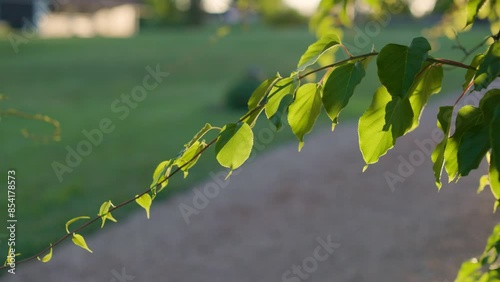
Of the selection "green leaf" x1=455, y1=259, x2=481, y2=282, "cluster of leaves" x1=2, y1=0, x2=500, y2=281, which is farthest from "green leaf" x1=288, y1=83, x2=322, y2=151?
"green leaf" x1=455, y1=259, x2=481, y2=282

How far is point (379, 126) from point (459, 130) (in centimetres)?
14

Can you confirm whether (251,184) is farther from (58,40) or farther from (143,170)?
(58,40)

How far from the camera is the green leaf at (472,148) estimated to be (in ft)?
3.08

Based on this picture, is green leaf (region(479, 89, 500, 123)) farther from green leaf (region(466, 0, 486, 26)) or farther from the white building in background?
the white building in background

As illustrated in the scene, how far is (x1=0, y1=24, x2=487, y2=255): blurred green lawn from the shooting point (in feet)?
22.9

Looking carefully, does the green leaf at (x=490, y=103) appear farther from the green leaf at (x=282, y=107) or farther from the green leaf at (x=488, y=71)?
the green leaf at (x=282, y=107)

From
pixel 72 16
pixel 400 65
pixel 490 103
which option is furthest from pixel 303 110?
pixel 72 16

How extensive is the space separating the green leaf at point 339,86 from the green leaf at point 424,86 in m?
0.13

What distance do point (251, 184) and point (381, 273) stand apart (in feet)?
8.90

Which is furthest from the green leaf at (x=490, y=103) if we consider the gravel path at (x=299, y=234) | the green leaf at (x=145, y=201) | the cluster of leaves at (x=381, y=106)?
the gravel path at (x=299, y=234)

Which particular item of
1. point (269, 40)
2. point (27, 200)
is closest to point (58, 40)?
point (269, 40)

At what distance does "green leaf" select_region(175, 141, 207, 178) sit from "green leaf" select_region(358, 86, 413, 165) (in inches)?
9.6

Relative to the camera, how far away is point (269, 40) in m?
24.5

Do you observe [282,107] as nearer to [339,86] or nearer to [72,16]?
[339,86]
